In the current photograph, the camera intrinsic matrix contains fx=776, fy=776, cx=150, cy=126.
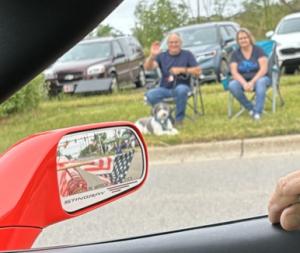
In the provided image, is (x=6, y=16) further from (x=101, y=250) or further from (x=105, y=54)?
(x=105, y=54)

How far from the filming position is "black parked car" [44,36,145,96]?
941 centimetres

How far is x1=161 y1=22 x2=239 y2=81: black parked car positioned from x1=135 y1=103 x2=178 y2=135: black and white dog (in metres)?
2.32

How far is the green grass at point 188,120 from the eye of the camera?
6.62 metres

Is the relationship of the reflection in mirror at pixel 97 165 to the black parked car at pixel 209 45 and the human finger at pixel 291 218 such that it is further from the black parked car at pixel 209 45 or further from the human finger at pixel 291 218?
the black parked car at pixel 209 45

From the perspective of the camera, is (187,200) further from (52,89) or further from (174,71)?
(52,89)

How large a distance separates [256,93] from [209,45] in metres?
3.57

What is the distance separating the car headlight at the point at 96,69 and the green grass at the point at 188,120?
2060 millimetres

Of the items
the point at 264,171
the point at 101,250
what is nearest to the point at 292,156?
the point at 264,171

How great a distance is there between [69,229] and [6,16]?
301cm

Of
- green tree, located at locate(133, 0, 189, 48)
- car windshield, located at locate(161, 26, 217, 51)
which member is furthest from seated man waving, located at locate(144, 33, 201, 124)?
car windshield, located at locate(161, 26, 217, 51)

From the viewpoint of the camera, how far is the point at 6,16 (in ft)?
3.59

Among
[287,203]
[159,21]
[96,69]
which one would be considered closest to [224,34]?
[96,69]

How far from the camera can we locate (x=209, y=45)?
11609 millimetres

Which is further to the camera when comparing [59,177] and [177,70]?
[177,70]
